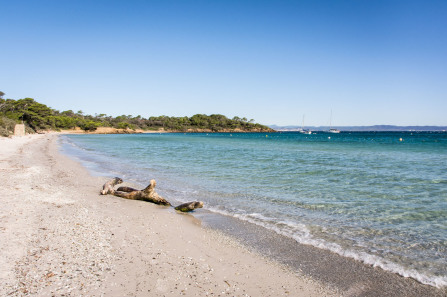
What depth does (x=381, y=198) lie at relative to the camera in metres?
9.97

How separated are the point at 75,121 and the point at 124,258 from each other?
4803 inches

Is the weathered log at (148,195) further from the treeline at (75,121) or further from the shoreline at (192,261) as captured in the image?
the treeline at (75,121)

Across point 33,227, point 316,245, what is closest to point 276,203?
point 316,245

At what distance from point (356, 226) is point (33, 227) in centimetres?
761

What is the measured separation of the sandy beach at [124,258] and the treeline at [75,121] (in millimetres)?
43011

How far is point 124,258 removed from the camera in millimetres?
4742

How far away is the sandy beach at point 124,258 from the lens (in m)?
3.86

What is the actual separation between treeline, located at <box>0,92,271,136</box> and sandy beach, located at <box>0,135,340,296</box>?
141 ft

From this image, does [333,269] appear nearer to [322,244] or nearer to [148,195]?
[322,244]

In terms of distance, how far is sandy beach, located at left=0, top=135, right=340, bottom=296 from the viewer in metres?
3.86

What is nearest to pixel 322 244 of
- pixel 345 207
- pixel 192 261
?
pixel 192 261

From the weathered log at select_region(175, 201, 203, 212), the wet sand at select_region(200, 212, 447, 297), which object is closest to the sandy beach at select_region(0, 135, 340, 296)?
the wet sand at select_region(200, 212, 447, 297)

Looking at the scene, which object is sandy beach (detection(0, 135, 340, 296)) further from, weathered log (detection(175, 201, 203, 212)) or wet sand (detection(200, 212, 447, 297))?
weathered log (detection(175, 201, 203, 212))

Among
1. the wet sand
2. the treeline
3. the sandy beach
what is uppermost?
the treeline
